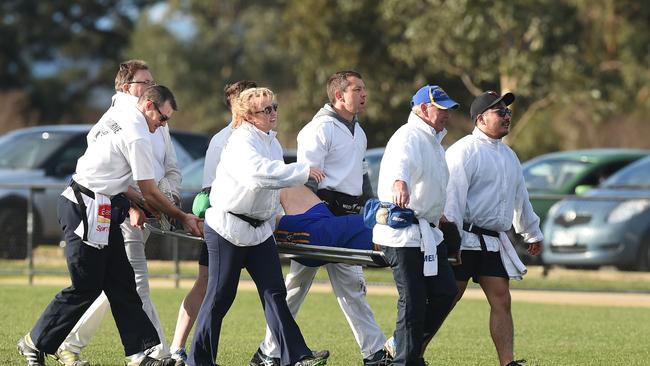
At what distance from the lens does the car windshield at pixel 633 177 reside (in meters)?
19.3

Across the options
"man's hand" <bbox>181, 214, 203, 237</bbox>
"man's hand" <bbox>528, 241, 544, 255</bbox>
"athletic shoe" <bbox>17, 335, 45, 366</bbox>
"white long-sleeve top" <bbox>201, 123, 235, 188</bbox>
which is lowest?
"athletic shoe" <bbox>17, 335, 45, 366</bbox>

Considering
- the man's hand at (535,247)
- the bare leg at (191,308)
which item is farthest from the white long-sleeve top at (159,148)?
the man's hand at (535,247)

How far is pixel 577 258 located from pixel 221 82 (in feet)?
124

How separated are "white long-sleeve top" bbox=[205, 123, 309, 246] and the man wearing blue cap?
0.65 m

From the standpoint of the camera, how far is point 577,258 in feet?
61.4

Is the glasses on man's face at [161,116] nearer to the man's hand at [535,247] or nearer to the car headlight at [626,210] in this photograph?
the man's hand at [535,247]

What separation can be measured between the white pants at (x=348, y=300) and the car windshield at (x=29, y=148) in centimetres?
1023

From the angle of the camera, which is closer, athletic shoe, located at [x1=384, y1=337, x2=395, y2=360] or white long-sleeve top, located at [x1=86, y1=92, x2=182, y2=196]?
white long-sleeve top, located at [x1=86, y1=92, x2=182, y2=196]

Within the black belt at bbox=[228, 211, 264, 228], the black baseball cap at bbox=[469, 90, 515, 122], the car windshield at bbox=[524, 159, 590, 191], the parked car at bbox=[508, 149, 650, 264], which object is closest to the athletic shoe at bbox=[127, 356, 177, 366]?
the black belt at bbox=[228, 211, 264, 228]

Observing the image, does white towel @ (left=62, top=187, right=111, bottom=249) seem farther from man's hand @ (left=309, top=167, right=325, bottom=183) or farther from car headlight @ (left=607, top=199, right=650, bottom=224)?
car headlight @ (left=607, top=199, right=650, bottom=224)

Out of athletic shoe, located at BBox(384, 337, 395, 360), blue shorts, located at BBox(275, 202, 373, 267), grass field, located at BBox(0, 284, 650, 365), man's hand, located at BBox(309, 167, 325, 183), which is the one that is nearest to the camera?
blue shorts, located at BBox(275, 202, 373, 267)

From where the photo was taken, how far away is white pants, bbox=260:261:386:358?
34.0 feet

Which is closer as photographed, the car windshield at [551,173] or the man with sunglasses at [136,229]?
the man with sunglasses at [136,229]

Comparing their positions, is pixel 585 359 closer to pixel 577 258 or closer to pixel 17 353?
pixel 17 353
